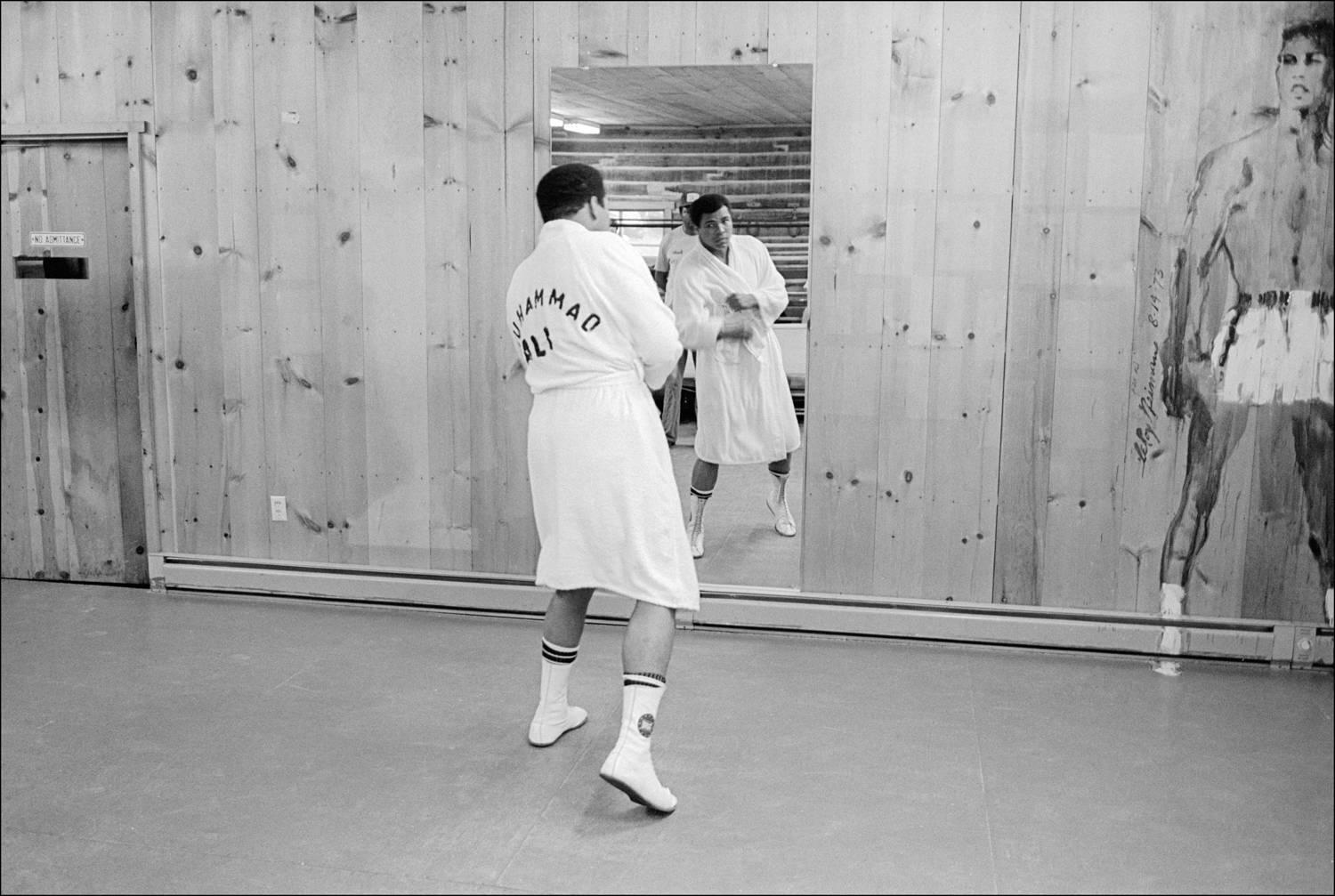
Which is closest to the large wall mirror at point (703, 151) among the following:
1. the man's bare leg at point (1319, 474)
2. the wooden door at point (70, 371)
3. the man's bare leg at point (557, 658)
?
the man's bare leg at point (557, 658)

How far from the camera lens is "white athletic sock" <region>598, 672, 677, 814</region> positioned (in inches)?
113

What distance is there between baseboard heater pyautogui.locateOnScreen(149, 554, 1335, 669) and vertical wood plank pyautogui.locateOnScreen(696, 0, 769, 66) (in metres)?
1.98

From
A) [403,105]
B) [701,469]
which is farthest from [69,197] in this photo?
[701,469]

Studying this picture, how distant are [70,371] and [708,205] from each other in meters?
2.98

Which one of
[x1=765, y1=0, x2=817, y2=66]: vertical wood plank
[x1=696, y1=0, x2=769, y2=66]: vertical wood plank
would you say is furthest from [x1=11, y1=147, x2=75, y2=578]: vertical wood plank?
[x1=765, y1=0, x2=817, y2=66]: vertical wood plank

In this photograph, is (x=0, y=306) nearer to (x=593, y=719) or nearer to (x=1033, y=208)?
(x=593, y=719)

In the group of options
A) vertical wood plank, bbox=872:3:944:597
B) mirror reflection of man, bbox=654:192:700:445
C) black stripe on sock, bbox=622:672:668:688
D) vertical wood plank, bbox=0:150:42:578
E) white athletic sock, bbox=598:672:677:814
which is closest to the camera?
white athletic sock, bbox=598:672:677:814

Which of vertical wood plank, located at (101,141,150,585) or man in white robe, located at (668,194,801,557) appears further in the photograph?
vertical wood plank, located at (101,141,150,585)

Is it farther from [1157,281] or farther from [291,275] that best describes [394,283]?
[1157,281]

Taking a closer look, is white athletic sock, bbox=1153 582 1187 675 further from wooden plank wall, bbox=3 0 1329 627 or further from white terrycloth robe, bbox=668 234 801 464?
white terrycloth robe, bbox=668 234 801 464

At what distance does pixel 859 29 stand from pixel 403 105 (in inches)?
70.5

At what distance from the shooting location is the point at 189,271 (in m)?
4.91

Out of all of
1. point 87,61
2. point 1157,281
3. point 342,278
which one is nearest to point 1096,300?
point 1157,281
